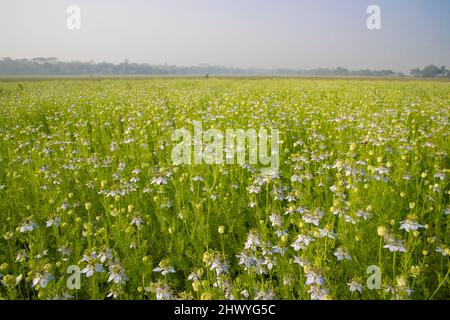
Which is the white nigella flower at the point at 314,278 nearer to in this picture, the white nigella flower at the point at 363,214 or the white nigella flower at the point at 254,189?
the white nigella flower at the point at 363,214

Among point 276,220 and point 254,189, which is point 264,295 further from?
point 254,189

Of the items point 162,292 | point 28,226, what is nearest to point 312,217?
point 162,292

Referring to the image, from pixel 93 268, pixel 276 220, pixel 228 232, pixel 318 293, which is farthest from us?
pixel 228 232

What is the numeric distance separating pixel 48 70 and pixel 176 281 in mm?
131651

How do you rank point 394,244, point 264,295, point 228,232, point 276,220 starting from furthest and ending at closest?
point 228,232, point 276,220, point 394,244, point 264,295

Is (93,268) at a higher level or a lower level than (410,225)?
lower

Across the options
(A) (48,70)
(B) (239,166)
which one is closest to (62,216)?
(B) (239,166)

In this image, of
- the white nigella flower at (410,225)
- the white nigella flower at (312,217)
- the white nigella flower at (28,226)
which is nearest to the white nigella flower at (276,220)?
the white nigella flower at (312,217)

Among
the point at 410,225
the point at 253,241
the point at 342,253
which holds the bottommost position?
the point at 342,253

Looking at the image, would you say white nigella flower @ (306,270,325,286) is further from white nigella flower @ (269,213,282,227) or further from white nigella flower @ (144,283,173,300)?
white nigella flower @ (144,283,173,300)

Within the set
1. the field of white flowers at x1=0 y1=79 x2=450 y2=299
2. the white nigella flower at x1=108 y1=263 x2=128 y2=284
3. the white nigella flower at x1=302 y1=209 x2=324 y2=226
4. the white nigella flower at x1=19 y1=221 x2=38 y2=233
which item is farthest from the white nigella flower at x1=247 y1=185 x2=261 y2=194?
the white nigella flower at x1=19 y1=221 x2=38 y2=233

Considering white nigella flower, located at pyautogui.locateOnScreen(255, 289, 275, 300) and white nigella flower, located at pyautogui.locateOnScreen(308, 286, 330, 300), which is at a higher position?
white nigella flower, located at pyautogui.locateOnScreen(308, 286, 330, 300)
